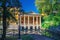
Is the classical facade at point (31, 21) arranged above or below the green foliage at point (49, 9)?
below

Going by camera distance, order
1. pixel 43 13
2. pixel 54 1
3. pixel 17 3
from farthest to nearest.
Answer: pixel 43 13, pixel 54 1, pixel 17 3

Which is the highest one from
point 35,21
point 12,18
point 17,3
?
point 17,3

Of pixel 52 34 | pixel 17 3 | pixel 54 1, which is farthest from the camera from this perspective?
pixel 54 1

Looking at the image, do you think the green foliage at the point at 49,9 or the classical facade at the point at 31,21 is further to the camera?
the classical facade at the point at 31,21

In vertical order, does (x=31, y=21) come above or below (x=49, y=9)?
below

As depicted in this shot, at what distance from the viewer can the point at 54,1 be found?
48.2 metres

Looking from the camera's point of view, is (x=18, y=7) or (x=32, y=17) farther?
(x=32, y=17)

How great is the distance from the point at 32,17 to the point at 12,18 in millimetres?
33783

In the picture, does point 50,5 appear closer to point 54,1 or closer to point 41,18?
point 54,1

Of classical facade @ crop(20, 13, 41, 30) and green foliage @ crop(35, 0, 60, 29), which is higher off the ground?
green foliage @ crop(35, 0, 60, 29)

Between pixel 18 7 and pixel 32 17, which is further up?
pixel 18 7

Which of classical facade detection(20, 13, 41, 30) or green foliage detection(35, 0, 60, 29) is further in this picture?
classical facade detection(20, 13, 41, 30)

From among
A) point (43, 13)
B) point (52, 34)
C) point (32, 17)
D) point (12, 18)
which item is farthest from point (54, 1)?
point (12, 18)

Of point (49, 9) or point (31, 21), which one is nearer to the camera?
point (49, 9)
